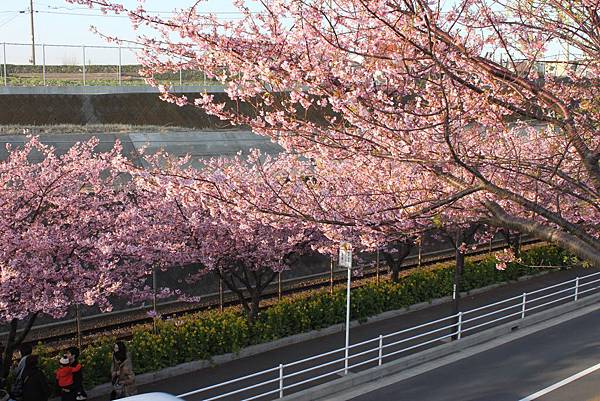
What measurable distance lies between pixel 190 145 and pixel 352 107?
76.8 ft

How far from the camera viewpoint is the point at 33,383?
1102cm

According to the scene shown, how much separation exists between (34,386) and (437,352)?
29.4 ft

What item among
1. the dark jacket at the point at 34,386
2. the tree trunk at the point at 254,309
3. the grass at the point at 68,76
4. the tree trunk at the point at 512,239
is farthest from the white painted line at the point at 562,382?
the grass at the point at 68,76

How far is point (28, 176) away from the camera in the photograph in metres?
13.9

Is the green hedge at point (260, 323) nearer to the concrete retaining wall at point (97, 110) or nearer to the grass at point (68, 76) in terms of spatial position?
the concrete retaining wall at point (97, 110)

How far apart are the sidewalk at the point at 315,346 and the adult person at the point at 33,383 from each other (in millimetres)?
2164

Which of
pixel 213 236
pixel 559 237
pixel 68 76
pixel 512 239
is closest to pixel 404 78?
pixel 559 237

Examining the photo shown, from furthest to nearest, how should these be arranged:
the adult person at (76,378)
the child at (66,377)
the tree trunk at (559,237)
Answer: the adult person at (76,378) < the child at (66,377) < the tree trunk at (559,237)

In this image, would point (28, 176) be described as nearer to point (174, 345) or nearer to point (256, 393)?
point (174, 345)

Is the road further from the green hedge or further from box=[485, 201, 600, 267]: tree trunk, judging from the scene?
box=[485, 201, 600, 267]: tree trunk

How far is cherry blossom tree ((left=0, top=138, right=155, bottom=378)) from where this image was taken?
12453 millimetres

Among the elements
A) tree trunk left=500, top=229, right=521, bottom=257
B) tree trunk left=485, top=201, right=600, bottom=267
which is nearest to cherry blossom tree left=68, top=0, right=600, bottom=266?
tree trunk left=485, top=201, right=600, bottom=267

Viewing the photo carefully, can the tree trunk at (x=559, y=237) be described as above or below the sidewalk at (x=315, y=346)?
above

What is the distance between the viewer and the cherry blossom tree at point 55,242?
12.5 meters
